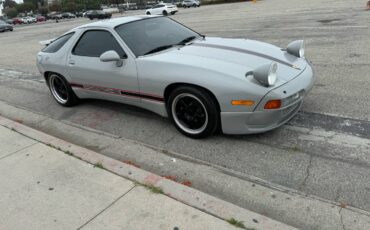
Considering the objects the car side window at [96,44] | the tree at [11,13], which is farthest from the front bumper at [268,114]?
the tree at [11,13]

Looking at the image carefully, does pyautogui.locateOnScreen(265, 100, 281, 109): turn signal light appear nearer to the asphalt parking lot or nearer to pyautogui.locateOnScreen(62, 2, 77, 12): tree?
the asphalt parking lot

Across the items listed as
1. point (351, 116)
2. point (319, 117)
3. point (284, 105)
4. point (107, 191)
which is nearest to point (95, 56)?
point (107, 191)

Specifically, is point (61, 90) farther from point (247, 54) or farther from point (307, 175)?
point (307, 175)

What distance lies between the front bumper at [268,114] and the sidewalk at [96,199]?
987mm

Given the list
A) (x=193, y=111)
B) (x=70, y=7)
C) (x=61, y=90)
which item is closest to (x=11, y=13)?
(x=70, y=7)

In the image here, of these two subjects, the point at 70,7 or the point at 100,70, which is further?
the point at 70,7

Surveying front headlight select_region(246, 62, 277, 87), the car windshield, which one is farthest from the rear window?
front headlight select_region(246, 62, 277, 87)

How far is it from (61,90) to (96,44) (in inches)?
55.7

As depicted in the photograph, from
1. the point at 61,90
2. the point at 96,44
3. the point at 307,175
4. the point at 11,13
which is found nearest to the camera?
the point at 307,175

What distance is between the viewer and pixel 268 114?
362cm

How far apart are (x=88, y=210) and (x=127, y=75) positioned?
1980 mm

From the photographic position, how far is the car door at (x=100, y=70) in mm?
4488

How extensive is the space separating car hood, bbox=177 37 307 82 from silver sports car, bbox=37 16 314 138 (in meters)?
0.01

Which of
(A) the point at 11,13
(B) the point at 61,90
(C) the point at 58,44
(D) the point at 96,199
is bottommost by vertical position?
(A) the point at 11,13
